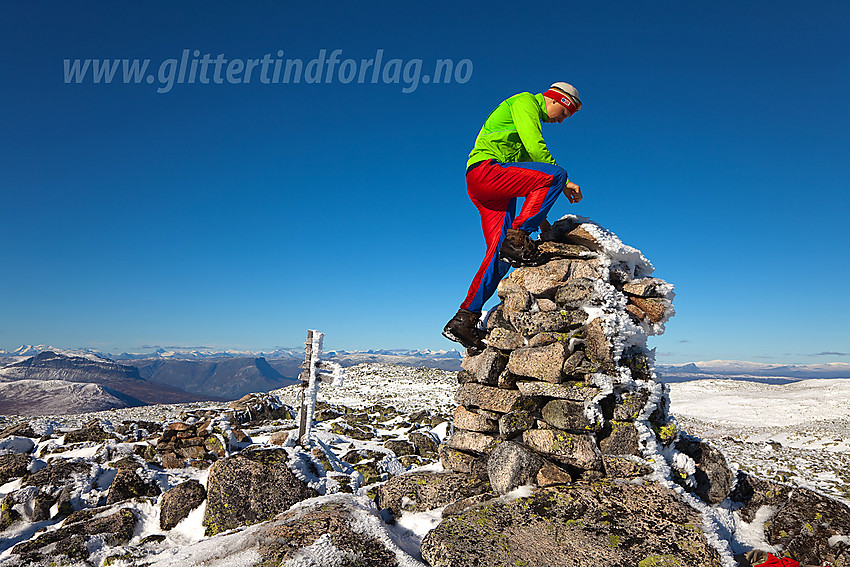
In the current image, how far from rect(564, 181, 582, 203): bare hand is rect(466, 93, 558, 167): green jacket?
1.50 feet

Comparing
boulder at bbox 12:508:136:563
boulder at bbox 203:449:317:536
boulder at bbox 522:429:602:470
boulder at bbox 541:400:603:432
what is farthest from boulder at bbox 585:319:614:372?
boulder at bbox 12:508:136:563

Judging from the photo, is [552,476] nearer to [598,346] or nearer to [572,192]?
[598,346]

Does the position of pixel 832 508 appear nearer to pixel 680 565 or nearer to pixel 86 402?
pixel 680 565

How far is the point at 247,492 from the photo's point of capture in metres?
6.70

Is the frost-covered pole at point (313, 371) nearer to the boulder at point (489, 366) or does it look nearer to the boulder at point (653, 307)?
the boulder at point (489, 366)

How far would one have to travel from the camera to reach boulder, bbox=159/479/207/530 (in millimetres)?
6629

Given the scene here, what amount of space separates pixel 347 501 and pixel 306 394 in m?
9.73

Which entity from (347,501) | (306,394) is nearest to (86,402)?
(306,394)

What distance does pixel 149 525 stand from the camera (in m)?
6.80

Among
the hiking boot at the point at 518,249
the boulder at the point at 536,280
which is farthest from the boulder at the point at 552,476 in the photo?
the hiking boot at the point at 518,249

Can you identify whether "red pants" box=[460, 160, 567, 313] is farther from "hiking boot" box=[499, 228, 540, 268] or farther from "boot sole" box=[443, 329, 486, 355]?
"boot sole" box=[443, 329, 486, 355]

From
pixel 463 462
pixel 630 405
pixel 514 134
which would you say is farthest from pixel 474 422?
pixel 514 134

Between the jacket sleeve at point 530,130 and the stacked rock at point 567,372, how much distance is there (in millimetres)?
1368

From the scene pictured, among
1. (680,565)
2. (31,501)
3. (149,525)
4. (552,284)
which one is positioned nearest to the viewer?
(680,565)
